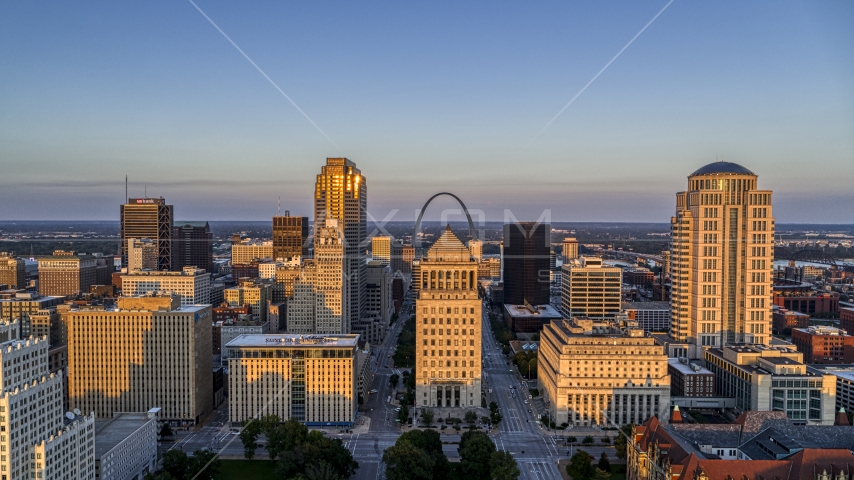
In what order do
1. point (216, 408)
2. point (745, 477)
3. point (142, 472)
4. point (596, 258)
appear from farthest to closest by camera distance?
point (596, 258) → point (216, 408) → point (142, 472) → point (745, 477)

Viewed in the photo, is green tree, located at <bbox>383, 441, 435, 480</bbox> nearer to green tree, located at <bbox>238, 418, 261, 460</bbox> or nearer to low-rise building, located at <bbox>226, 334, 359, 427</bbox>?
green tree, located at <bbox>238, 418, 261, 460</bbox>

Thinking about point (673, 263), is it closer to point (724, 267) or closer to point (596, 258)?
point (724, 267)

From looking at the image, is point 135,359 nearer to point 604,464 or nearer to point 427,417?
point 427,417

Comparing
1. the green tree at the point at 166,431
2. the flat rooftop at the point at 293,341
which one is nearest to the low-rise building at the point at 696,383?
the flat rooftop at the point at 293,341

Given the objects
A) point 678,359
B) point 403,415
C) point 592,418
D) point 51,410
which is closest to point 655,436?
point 592,418

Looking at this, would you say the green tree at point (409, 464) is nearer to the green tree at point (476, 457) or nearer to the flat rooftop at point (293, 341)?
the green tree at point (476, 457)

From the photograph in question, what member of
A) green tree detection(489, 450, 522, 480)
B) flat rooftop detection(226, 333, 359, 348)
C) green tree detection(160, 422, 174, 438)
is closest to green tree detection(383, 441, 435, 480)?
green tree detection(489, 450, 522, 480)

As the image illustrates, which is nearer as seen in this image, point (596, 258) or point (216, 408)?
point (216, 408)
